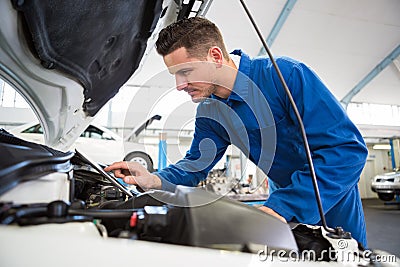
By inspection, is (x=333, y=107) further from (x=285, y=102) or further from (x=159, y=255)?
(x=159, y=255)

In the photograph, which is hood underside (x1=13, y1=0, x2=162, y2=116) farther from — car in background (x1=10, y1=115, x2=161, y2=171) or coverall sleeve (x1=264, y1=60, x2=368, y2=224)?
car in background (x1=10, y1=115, x2=161, y2=171)

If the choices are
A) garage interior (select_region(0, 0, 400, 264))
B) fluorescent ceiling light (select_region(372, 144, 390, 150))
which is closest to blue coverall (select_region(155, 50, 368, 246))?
garage interior (select_region(0, 0, 400, 264))

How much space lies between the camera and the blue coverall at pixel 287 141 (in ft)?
2.09

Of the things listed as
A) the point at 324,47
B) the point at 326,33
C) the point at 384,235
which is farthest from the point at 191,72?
the point at 324,47

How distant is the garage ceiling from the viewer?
14.3 ft

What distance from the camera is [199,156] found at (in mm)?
1118

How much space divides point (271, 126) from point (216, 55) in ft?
0.88

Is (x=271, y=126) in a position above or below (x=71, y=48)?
below

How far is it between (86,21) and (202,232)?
0.77 metres

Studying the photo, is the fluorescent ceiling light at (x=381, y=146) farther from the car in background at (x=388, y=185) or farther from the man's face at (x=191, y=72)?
the man's face at (x=191, y=72)

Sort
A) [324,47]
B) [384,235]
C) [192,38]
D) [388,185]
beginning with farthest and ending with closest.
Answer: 1. [388,185]
2. [324,47]
3. [384,235]
4. [192,38]

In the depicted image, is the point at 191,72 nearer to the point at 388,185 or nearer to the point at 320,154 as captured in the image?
the point at 320,154

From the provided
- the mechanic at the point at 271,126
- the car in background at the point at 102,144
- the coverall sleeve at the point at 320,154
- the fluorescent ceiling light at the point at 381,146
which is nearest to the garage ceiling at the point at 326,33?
the car in background at the point at 102,144

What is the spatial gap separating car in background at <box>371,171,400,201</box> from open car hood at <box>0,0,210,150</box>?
5.46 meters
